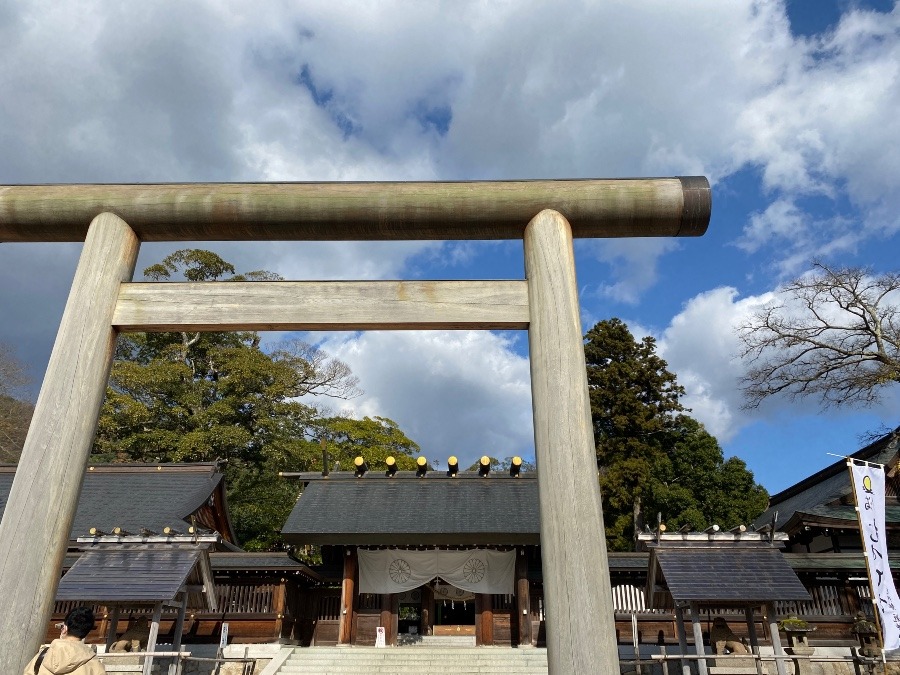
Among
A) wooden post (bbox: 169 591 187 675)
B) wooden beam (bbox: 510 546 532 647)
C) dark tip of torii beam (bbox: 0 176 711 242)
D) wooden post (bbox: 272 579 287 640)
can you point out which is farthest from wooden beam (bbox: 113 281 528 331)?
wooden beam (bbox: 510 546 532 647)

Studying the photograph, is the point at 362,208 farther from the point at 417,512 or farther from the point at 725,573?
the point at 417,512

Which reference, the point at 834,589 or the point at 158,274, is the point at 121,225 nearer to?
the point at 834,589

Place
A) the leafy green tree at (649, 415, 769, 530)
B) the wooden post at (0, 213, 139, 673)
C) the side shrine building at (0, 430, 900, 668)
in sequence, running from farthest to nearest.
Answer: the leafy green tree at (649, 415, 769, 530) → the side shrine building at (0, 430, 900, 668) → the wooden post at (0, 213, 139, 673)

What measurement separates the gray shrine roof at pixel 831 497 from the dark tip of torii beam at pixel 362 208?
15801 mm

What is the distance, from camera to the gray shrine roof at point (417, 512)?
16.0 m

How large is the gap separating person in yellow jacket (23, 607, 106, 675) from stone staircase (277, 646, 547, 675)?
11.5 meters

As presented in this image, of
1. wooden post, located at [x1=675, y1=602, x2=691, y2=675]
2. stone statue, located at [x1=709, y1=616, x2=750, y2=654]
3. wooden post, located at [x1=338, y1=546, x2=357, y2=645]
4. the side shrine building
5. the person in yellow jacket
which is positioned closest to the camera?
the person in yellow jacket

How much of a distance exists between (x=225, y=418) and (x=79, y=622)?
25694 millimetres

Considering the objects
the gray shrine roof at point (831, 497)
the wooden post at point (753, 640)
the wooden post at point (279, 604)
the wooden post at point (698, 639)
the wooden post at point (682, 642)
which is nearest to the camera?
the wooden post at point (753, 640)

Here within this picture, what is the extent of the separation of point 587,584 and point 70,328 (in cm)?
355

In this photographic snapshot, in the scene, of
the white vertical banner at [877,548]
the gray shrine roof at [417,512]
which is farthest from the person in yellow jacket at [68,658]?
the gray shrine roof at [417,512]

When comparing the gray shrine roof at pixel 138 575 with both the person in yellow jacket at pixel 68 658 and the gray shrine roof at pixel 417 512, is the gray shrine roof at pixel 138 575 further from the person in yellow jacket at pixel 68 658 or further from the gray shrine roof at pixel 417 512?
the person in yellow jacket at pixel 68 658

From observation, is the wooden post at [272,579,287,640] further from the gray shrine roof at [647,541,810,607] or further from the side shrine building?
the gray shrine roof at [647,541,810,607]

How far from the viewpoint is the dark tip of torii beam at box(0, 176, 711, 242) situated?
4.44 meters
